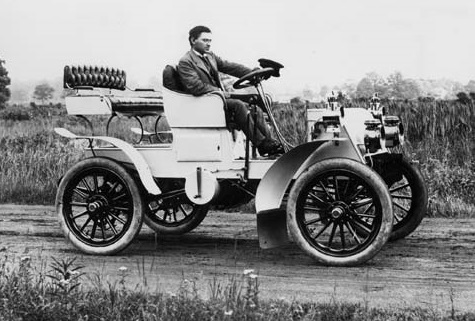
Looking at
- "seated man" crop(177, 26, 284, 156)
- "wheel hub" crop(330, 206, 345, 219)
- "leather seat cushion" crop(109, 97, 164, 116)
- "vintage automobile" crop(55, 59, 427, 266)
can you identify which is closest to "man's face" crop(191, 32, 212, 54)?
"seated man" crop(177, 26, 284, 156)

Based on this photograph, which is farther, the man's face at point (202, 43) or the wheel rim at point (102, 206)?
the man's face at point (202, 43)

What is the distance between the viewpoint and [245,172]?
25.0 ft

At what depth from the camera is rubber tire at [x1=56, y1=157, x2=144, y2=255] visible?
7.73 metres

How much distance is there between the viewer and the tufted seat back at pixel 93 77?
8086mm

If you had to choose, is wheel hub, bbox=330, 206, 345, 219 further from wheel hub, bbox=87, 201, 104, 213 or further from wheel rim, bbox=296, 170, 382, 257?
wheel hub, bbox=87, 201, 104, 213

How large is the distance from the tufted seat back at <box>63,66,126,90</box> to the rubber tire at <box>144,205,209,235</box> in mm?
1445

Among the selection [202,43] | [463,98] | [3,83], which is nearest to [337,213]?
[202,43]

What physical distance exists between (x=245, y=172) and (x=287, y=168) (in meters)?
0.44

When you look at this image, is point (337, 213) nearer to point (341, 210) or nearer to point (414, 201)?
point (341, 210)

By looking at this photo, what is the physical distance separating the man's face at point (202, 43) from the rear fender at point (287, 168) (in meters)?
1.43

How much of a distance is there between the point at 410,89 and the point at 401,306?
684 inches

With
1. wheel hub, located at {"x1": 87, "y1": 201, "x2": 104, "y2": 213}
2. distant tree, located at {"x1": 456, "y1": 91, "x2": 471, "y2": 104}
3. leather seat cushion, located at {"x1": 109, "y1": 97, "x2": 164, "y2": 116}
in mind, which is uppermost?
distant tree, located at {"x1": 456, "y1": 91, "x2": 471, "y2": 104}

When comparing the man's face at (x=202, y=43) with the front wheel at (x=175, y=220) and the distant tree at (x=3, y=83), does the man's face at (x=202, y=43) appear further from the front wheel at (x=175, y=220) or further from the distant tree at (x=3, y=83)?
the distant tree at (x=3, y=83)

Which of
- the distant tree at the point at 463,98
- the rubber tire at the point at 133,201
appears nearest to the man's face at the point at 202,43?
the rubber tire at the point at 133,201
